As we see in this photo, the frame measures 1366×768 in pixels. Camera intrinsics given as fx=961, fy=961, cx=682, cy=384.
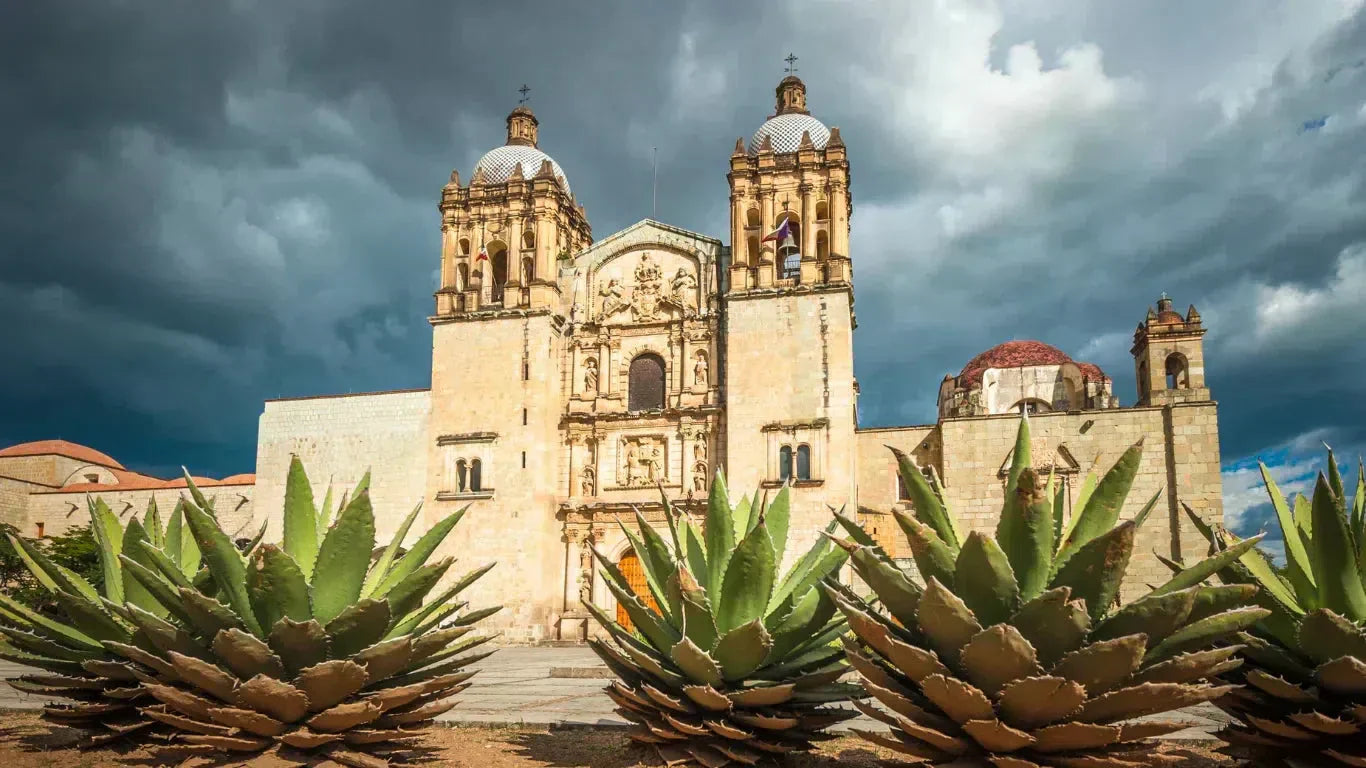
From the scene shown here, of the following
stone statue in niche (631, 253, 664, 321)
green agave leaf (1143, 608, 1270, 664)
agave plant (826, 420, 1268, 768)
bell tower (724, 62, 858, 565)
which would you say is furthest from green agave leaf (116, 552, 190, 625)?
stone statue in niche (631, 253, 664, 321)

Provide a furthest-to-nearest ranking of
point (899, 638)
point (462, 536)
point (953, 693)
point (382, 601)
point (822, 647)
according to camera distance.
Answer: point (462, 536)
point (822, 647)
point (382, 601)
point (899, 638)
point (953, 693)

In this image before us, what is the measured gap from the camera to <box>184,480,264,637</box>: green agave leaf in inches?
131

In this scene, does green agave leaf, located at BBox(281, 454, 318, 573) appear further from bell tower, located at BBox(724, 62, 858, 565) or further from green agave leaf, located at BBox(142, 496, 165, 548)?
bell tower, located at BBox(724, 62, 858, 565)

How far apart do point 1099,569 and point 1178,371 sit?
22.2 metres

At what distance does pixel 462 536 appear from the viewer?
22.4 m

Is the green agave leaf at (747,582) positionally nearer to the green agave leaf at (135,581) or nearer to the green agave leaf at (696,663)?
the green agave leaf at (696,663)

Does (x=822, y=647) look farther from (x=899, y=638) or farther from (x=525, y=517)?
(x=525, y=517)

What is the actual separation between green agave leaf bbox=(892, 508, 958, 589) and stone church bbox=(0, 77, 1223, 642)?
58.0 feet

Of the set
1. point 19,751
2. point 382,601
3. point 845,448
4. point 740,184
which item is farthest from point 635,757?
point 740,184

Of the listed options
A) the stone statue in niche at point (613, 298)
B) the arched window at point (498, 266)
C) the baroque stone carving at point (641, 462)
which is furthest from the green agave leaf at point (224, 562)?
the arched window at point (498, 266)

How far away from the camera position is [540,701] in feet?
28.2

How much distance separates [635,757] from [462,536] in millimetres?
18875

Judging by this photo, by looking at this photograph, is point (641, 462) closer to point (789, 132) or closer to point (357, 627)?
point (789, 132)

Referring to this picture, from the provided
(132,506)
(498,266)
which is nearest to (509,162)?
(498,266)
